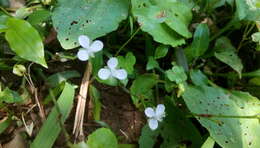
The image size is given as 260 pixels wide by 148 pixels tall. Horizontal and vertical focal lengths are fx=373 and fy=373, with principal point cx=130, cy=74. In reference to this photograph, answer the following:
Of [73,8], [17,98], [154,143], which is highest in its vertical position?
[73,8]

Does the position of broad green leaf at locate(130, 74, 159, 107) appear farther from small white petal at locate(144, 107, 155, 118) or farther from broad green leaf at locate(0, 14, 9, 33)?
broad green leaf at locate(0, 14, 9, 33)

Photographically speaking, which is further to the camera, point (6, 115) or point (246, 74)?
point (246, 74)

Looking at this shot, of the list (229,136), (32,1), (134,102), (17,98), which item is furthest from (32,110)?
(229,136)

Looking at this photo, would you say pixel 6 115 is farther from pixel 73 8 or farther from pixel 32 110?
pixel 73 8

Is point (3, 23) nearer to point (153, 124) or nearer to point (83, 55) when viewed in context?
point (83, 55)

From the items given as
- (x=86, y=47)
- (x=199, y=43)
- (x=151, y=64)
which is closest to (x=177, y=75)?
(x=151, y=64)

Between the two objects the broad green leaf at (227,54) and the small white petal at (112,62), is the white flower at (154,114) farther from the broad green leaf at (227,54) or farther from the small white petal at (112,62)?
the broad green leaf at (227,54)

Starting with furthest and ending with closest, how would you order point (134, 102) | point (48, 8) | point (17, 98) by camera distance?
1. point (48, 8)
2. point (134, 102)
3. point (17, 98)
